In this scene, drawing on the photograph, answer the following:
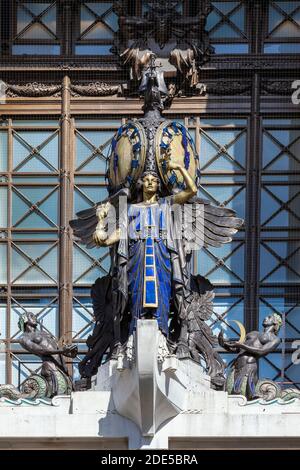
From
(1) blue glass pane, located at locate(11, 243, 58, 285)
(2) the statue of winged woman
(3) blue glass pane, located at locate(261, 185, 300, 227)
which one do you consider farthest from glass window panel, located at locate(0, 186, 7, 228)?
(3) blue glass pane, located at locate(261, 185, 300, 227)

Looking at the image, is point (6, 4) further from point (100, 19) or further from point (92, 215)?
point (92, 215)

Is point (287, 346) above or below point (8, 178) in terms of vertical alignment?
below

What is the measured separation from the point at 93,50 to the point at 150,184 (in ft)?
17.0

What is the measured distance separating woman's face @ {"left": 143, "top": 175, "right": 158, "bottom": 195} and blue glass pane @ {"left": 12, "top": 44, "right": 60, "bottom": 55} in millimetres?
5240

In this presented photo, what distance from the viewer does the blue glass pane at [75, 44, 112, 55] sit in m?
43.5

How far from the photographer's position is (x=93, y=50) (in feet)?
143

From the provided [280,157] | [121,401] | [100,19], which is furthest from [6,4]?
[121,401]

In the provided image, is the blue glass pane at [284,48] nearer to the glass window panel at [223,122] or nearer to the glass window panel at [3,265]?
the glass window panel at [223,122]

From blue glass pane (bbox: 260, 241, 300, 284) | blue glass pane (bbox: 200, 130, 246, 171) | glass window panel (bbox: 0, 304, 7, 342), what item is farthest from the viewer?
blue glass pane (bbox: 200, 130, 246, 171)

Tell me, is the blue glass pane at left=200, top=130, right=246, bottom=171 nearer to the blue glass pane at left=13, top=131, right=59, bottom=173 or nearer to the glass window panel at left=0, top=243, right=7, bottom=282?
the blue glass pane at left=13, top=131, right=59, bottom=173

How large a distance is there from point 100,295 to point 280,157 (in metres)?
4.84

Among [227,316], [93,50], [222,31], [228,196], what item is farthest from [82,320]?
[222,31]
